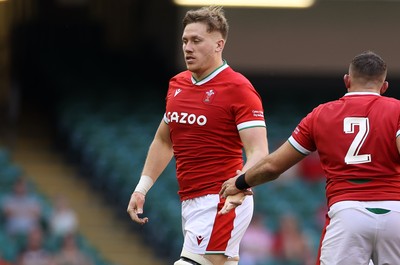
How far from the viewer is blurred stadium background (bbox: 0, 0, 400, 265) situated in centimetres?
1789

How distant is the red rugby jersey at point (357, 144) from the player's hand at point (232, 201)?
0.43 m

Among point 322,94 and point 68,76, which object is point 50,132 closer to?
point 68,76

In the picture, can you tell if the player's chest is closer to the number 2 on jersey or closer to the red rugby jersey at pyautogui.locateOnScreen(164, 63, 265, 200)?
the red rugby jersey at pyautogui.locateOnScreen(164, 63, 265, 200)

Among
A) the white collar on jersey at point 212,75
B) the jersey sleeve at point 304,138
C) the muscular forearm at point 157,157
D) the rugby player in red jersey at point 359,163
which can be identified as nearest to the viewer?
the rugby player in red jersey at point 359,163

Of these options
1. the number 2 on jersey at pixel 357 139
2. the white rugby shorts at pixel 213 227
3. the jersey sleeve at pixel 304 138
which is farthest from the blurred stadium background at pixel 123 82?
the number 2 on jersey at pixel 357 139

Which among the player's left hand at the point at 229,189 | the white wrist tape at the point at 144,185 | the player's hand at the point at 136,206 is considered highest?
the player's left hand at the point at 229,189

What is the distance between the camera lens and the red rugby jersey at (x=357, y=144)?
6285 millimetres

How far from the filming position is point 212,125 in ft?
23.6

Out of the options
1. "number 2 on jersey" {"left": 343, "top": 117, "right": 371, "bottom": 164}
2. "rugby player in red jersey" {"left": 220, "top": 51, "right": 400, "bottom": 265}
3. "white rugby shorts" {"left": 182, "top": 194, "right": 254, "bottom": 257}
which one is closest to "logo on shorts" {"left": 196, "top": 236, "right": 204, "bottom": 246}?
"white rugby shorts" {"left": 182, "top": 194, "right": 254, "bottom": 257}

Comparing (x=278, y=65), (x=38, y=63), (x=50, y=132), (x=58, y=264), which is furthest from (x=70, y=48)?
(x=58, y=264)

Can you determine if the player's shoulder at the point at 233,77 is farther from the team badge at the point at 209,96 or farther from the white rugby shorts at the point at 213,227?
the white rugby shorts at the point at 213,227

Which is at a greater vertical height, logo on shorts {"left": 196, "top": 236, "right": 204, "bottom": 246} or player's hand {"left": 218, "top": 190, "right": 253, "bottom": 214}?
player's hand {"left": 218, "top": 190, "right": 253, "bottom": 214}

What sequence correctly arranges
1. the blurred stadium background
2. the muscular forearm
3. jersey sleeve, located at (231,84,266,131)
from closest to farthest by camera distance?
jersey sleeve, located at (231,84,266,131) → the muscular forearm → the blurred stadium background

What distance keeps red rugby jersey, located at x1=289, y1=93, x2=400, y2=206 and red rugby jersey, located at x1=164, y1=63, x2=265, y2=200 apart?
0.71 m
